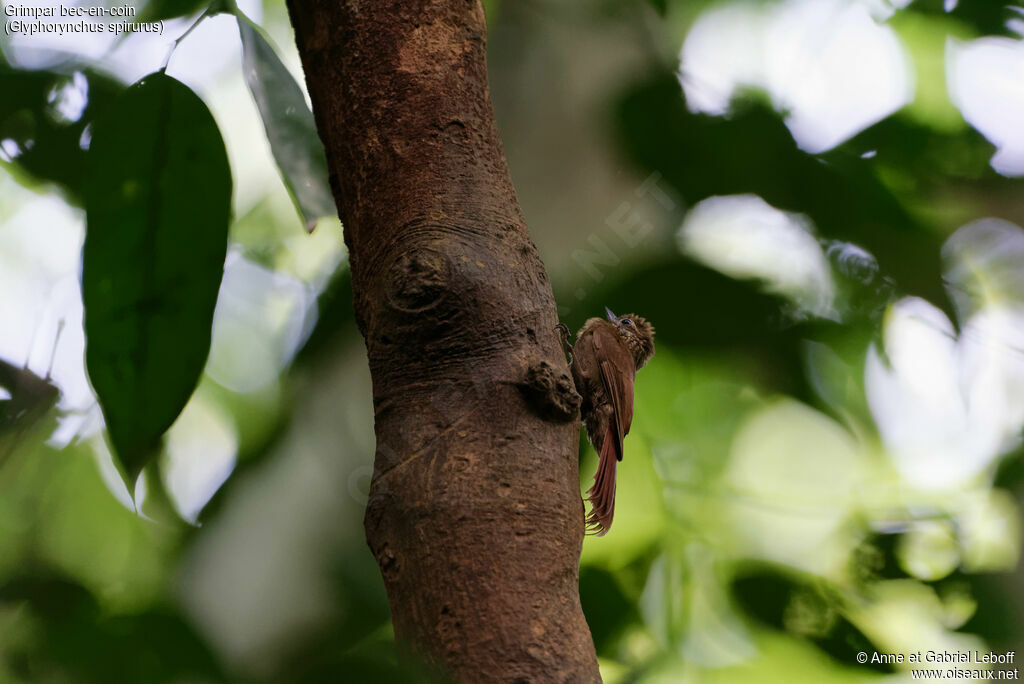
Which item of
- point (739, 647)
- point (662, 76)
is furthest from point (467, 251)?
point (739, 647)

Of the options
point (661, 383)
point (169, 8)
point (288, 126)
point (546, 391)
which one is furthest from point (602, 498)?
point (169, 8)

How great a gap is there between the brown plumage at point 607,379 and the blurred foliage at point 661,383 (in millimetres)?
55

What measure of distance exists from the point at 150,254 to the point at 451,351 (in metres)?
0.28

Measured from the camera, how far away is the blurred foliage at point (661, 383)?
565 mm

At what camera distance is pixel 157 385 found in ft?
2.14

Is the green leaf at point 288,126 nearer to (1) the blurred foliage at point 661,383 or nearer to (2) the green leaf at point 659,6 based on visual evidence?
(1) the blurred foliage at point 661,383

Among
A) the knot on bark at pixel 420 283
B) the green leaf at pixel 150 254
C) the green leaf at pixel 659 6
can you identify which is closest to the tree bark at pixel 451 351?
the knot on bark at pixel 420 283

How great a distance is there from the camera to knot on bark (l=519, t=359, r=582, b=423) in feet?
2.39

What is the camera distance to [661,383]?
57.9 inches

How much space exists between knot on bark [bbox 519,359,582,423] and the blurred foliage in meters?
0.17

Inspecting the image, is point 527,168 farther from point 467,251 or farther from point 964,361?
point 964,361

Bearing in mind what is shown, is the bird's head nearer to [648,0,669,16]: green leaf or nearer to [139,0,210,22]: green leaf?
[648,0,669,16]: green leaf

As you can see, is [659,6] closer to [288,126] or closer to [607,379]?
[288,126]

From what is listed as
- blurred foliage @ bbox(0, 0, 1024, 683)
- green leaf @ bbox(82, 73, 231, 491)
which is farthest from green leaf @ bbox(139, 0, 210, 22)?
green leaf @ bbox(82, 73, 231, 491)
